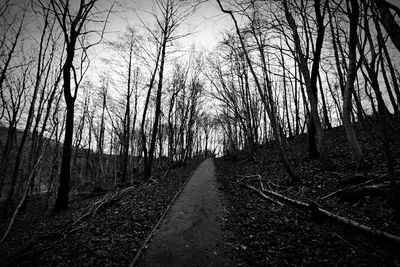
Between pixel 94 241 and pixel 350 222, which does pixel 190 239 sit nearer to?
pixel 94 241

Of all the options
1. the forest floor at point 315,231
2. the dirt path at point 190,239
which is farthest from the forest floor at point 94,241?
the forest floor at point 315,231

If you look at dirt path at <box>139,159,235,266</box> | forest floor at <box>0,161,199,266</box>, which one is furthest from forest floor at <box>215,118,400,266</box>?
forest floor at <box>0,161,199,266</box>

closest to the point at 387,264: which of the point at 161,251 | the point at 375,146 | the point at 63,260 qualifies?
the point at 161,251

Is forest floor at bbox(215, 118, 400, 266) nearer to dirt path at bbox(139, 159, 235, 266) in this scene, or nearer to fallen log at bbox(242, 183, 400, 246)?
fallen log at bbox(242, 183, 400, 246)

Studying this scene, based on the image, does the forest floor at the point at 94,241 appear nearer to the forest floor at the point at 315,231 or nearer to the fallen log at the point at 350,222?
the forest floor at the point at 315,231

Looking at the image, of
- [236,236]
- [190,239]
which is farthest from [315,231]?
[190,239]

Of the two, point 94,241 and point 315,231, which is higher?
point 315,231

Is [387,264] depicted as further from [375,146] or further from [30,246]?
[375,146]

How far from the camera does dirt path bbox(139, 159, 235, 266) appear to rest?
3395 mm

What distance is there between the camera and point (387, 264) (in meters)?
2.37

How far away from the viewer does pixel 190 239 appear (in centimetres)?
421

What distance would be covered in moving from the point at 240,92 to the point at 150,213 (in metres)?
13.4

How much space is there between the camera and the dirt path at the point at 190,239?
3.40 meters

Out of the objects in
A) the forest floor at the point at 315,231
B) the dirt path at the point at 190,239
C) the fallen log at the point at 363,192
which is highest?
the fallen log at the point at 363,192
